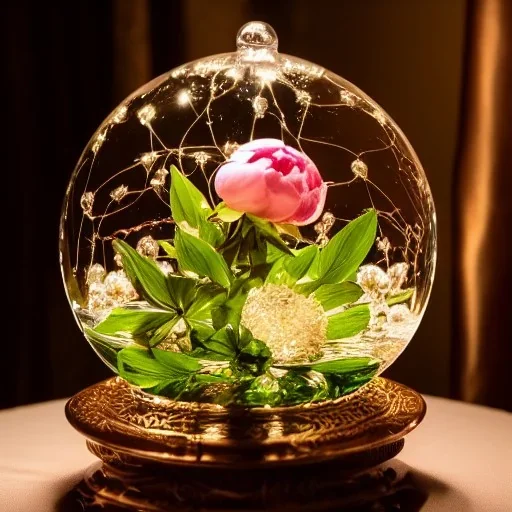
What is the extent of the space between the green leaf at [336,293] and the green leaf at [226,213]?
0.11 meters

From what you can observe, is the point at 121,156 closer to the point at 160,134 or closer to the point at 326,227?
the point at 160,134

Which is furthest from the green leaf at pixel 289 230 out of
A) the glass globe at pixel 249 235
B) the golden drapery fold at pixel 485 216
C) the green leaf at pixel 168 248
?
the golden drapery fold at pixel 485 216

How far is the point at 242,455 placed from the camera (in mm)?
769

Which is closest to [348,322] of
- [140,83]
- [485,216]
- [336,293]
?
[336,293]

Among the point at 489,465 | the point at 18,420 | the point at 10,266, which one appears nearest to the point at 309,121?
the point at 489,465

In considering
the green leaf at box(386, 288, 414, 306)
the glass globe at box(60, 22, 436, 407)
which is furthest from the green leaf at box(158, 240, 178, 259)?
the green leaf at box(386, 288, 414, 306)

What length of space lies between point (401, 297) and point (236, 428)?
0.77 feet

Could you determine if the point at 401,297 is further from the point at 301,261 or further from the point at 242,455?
the point at 242,455

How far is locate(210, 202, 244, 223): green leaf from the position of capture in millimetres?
839

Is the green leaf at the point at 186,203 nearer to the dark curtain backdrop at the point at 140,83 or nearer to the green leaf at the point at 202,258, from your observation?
the green leaf at the point at 202,258

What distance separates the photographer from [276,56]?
3.23 ft

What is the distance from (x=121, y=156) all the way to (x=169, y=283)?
7.0 inches

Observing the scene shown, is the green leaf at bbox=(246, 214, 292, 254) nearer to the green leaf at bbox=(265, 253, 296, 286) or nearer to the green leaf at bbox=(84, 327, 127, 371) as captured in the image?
the green leaf at bbox=(265, 253, 296, 286)

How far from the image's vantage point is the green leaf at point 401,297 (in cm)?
94
